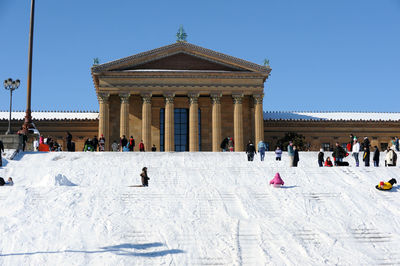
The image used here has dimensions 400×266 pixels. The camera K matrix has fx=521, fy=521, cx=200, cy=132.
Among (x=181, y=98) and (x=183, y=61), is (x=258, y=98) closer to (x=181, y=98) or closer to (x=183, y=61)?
(x=181, y=98)

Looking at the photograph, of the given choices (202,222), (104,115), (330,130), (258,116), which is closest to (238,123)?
(258,116)

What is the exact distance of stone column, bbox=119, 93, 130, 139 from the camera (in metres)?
42.3

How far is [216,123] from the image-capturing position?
43281mm

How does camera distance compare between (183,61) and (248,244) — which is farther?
(183,61)

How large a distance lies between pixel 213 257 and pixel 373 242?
490 cm

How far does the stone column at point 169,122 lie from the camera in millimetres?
42875

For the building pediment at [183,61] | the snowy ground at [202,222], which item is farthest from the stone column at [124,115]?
the snowy ground at [202,222]

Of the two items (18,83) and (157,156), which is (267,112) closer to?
(157,156)

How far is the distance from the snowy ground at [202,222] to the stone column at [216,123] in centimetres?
1956

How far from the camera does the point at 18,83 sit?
30.0 meters

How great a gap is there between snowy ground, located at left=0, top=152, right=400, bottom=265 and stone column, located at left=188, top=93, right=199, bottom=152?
64.0 ft

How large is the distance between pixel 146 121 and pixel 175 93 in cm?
340

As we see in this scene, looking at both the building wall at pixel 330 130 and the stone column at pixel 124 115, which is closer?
the stone column at pixel 124 115

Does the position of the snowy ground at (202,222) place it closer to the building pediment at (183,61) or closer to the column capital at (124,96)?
the column capital at (124,96)
